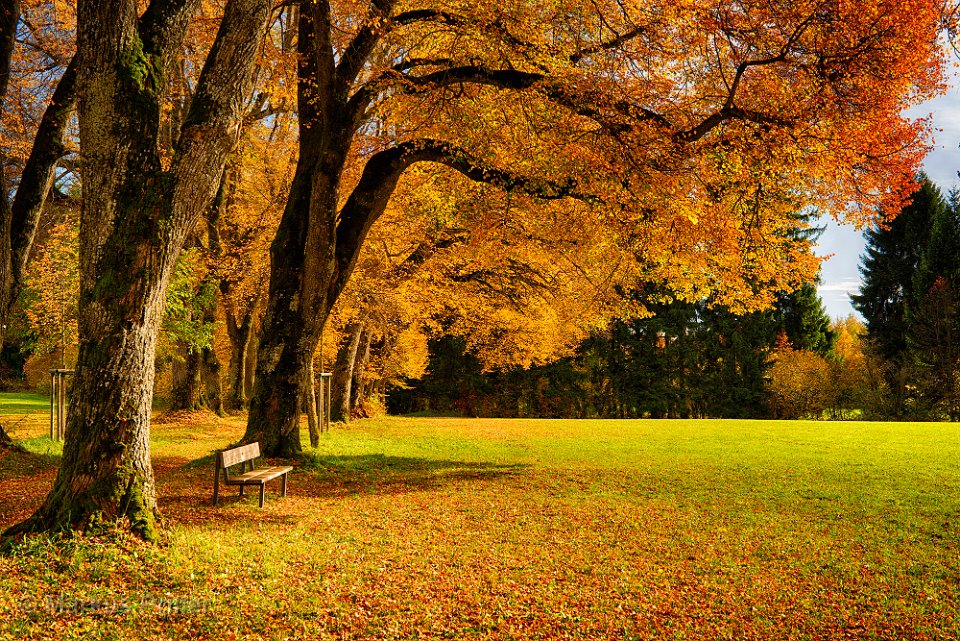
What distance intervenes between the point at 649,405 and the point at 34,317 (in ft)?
127

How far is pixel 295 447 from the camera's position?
1298cm

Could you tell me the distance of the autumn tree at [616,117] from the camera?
1097 cm

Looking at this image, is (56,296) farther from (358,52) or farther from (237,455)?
(237,455)

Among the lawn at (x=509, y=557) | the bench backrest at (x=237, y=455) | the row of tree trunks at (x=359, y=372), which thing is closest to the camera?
the lawn at (x=509, y=557)

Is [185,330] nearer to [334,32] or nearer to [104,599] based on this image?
[334,32]

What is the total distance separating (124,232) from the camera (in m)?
6.22

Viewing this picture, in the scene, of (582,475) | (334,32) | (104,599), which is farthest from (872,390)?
(104,599)

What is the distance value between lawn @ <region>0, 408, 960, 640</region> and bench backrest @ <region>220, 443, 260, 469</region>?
60 cm

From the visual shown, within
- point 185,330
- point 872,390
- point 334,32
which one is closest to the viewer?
point 334,32

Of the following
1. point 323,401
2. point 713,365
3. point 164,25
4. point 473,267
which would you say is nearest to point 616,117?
point 164,25

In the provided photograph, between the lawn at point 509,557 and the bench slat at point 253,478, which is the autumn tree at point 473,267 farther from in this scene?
the bench slat at point 253,478

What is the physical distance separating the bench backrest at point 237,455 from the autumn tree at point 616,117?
9.57 ft

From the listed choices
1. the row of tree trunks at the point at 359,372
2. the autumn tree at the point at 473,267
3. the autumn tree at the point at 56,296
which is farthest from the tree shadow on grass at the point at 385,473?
the row of tree trunks at the point at 359,372

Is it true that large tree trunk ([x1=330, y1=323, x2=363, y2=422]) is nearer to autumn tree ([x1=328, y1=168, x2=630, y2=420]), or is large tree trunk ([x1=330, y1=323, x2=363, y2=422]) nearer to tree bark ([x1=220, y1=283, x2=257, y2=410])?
autumn tree ([x1=328, y1=168, x2=630, y2=420])
